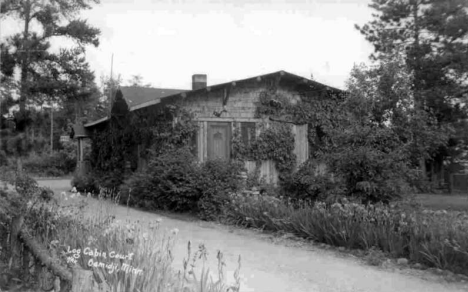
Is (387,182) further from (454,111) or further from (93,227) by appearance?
(454,111)

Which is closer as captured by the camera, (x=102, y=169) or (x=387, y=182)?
(x=387, y=182)

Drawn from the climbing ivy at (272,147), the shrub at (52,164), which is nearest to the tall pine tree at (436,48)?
the climbing ivy at (272,147)

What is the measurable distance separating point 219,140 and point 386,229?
8.91 meters

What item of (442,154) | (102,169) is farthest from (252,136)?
(442,154)

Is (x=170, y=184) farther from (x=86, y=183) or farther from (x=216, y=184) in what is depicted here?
(x=86, y=183)

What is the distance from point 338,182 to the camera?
11.7 metres

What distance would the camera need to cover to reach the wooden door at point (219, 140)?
15.8 meters

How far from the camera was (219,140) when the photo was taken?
16.0 metres

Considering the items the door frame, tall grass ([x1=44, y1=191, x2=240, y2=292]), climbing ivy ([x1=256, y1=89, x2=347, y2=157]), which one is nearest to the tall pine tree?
climbing ivy ([x1=256, y1=89, x2=347, y2=157])

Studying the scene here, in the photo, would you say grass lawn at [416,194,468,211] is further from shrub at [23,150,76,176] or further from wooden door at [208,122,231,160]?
shrub at [23,150,76,176]

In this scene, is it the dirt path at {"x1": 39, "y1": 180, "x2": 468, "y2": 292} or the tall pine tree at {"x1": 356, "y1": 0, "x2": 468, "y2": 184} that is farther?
the tall pine tree at {"x1": 356, "y1": 0, "x2": 468, "y2": 184}

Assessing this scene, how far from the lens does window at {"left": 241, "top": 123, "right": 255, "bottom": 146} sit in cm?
1623

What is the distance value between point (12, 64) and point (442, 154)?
22581 mm

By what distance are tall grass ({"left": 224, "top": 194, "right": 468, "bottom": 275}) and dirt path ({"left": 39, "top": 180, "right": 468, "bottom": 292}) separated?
323 mm
